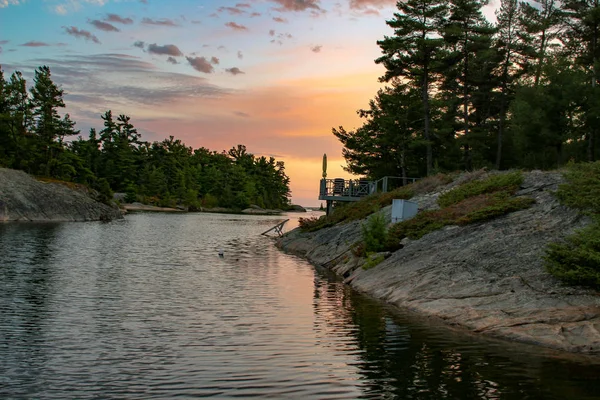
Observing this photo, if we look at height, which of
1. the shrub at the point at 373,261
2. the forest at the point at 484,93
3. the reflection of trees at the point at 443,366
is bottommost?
the reflection of trees at the point at 443,366

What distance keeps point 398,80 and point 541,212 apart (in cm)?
4187

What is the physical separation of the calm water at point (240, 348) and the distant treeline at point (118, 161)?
2769 inches

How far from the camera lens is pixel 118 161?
135m

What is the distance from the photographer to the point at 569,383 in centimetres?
1101

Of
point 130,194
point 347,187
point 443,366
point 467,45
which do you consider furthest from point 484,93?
point 130,194

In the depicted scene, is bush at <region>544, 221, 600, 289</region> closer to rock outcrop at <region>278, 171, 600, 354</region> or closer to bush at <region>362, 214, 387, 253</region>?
rock outcrop at <region>278, 171, 600, 354</region>

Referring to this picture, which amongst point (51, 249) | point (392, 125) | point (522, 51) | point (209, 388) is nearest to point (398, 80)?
point (392, 125)

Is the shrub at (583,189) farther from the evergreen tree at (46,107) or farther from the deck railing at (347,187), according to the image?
the evergreen tree at (46,107)

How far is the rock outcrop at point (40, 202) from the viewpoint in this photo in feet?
218

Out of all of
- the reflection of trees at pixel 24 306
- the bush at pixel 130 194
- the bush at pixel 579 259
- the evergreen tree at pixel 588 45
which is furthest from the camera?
the bush at pixel 130 194

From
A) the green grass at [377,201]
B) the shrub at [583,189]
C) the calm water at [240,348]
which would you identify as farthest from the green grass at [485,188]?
the calm water at [240,348]

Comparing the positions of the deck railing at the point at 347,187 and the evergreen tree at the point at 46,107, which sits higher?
the evergreen tree at the point at 46,107

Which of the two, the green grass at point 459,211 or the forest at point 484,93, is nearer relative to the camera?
the green grass at point 459,211

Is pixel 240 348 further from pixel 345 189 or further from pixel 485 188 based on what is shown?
pixel 345 189
